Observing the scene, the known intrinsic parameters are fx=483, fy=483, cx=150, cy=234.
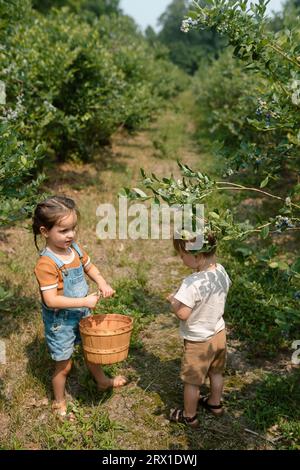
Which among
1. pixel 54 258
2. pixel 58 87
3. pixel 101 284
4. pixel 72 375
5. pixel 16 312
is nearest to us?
pixel 54 258

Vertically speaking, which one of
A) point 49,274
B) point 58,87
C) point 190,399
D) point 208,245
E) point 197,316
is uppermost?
point 58,87

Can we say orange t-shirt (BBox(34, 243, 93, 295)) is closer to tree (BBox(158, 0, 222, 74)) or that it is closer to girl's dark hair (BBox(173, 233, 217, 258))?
girl's dark hair (BBox(173, 233, 217, 258))

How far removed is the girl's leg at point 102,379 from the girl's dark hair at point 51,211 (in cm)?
91

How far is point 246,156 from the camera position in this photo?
10.4ft

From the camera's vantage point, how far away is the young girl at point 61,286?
291 cm

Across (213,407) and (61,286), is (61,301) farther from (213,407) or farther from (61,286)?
(213,407)

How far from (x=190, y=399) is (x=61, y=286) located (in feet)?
3.46

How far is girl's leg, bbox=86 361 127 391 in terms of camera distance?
318cm

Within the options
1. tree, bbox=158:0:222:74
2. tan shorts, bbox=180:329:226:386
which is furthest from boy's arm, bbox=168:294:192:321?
tree, bbox=158:0:222:74

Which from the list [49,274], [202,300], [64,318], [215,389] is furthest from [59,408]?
[202,300]

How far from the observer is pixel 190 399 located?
117 inches

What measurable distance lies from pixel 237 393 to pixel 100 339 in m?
1.12

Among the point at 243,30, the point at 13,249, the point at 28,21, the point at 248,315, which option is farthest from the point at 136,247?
the point at 28,21

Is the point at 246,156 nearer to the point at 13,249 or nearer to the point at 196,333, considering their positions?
the point at 196,333
